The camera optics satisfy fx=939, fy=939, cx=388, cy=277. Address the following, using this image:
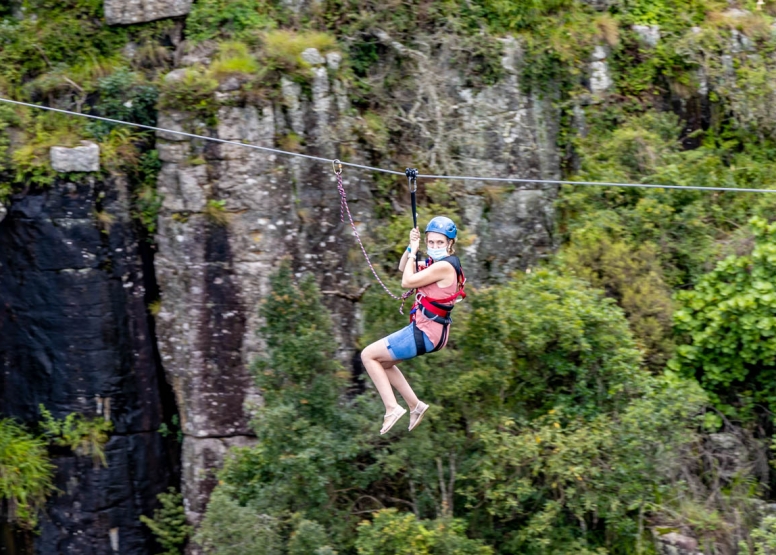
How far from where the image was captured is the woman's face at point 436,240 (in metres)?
6.83

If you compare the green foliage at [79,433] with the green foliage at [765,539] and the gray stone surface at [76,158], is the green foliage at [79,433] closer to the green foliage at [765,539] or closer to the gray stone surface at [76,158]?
the gray stone surface at [76,158]

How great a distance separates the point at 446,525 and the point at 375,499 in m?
0.88

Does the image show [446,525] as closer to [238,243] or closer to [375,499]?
[375,499]

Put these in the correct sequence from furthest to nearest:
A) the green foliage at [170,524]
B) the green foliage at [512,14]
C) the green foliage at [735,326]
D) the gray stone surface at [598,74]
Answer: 1. the gray stone surface at [598,74]
2. the green foliage at [512,14]
3. the green foliage at [170,524]
4. the green foliage at [735,326]

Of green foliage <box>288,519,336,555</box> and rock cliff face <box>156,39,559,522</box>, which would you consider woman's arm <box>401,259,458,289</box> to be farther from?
rock cliff face <box>156,39,559,522</box>

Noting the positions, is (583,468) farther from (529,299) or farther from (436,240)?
(436,240)

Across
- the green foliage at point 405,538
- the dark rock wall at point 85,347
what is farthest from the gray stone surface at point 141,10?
the green foliage at point 405,538

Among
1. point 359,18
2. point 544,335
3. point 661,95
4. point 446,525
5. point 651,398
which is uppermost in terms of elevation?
point 359,18

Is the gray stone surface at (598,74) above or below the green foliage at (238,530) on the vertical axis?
above

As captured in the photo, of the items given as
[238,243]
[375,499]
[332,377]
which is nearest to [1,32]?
[238,243]

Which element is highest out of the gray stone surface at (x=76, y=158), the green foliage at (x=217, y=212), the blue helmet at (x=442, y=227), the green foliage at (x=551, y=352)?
the gray stone surface at (x=76, y=158)

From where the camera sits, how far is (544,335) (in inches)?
367

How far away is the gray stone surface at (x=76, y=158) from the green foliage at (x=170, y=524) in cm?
399

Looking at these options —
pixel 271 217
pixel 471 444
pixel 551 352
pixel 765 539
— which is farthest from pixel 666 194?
pixel 271 217
